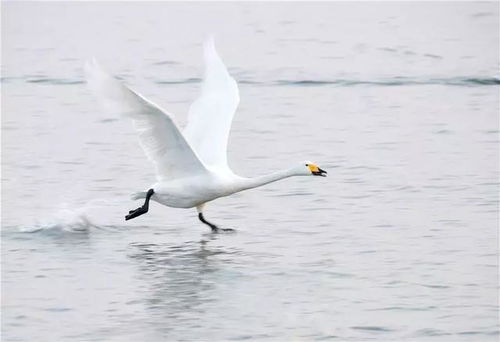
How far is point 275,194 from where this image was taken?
14562 mm

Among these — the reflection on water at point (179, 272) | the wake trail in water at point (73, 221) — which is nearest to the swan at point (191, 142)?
the reflection on water at point (179, 272)

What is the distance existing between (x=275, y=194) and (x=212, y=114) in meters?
1.36

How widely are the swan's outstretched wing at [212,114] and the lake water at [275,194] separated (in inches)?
29.1

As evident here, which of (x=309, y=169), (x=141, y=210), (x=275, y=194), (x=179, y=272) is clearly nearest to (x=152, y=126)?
(x=141, y=210)

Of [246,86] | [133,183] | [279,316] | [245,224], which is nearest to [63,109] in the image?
[246,86]

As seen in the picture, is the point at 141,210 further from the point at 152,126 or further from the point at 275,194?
the point at 275,194

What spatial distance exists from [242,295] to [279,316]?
584 millimetres

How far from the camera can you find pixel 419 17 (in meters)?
26.7

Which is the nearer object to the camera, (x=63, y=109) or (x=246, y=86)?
(x=63, y=109)

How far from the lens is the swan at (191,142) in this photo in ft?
38.0

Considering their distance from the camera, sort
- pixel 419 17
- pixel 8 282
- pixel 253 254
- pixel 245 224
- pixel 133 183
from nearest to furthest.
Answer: pixel 8 282
pixel 253 254
pixel 245 224
pixel 133 183
pixel 419 17

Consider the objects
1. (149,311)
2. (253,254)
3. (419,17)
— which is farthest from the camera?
(419,17)

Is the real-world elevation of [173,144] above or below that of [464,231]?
above

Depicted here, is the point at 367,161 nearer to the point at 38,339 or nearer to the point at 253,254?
the point at 253,254
